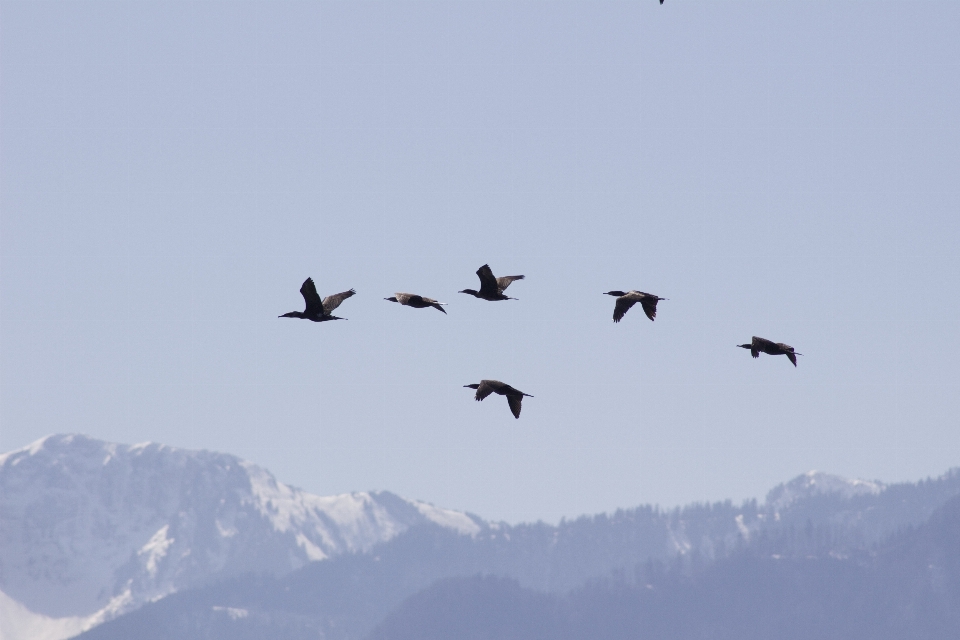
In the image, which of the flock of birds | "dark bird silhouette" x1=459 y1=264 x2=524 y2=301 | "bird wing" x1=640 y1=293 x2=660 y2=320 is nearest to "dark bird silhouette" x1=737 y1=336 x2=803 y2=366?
the flock of birds

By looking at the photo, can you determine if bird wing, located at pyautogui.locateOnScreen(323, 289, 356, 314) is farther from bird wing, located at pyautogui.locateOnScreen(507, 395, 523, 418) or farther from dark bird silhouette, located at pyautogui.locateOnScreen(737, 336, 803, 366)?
dark bird silhouette, located at pyautogui.locateOnScreen(737, 336, 803, 366)

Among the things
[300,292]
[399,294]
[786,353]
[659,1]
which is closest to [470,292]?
[399,294]

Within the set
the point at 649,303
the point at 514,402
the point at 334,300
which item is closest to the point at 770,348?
the point at 649,303

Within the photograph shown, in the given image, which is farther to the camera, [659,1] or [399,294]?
[399,294]

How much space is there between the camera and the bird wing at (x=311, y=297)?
51.7 meters

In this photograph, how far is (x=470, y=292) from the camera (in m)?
56.7

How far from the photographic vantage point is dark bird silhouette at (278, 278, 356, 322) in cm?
5238

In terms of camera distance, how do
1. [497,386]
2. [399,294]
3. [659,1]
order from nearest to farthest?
1. [659,1]
2. [497,386]
3. [399,294]

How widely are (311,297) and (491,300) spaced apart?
7847 mm

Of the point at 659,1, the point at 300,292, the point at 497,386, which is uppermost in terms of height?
the point at 659,1

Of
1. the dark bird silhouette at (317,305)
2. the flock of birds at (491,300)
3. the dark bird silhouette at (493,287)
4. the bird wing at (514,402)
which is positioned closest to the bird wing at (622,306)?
the flock of birds at (491,300)

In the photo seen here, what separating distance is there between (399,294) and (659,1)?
1926 centimetres

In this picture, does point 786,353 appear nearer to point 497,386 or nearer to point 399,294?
point 497,386

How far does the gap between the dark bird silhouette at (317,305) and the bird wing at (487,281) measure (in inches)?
204
